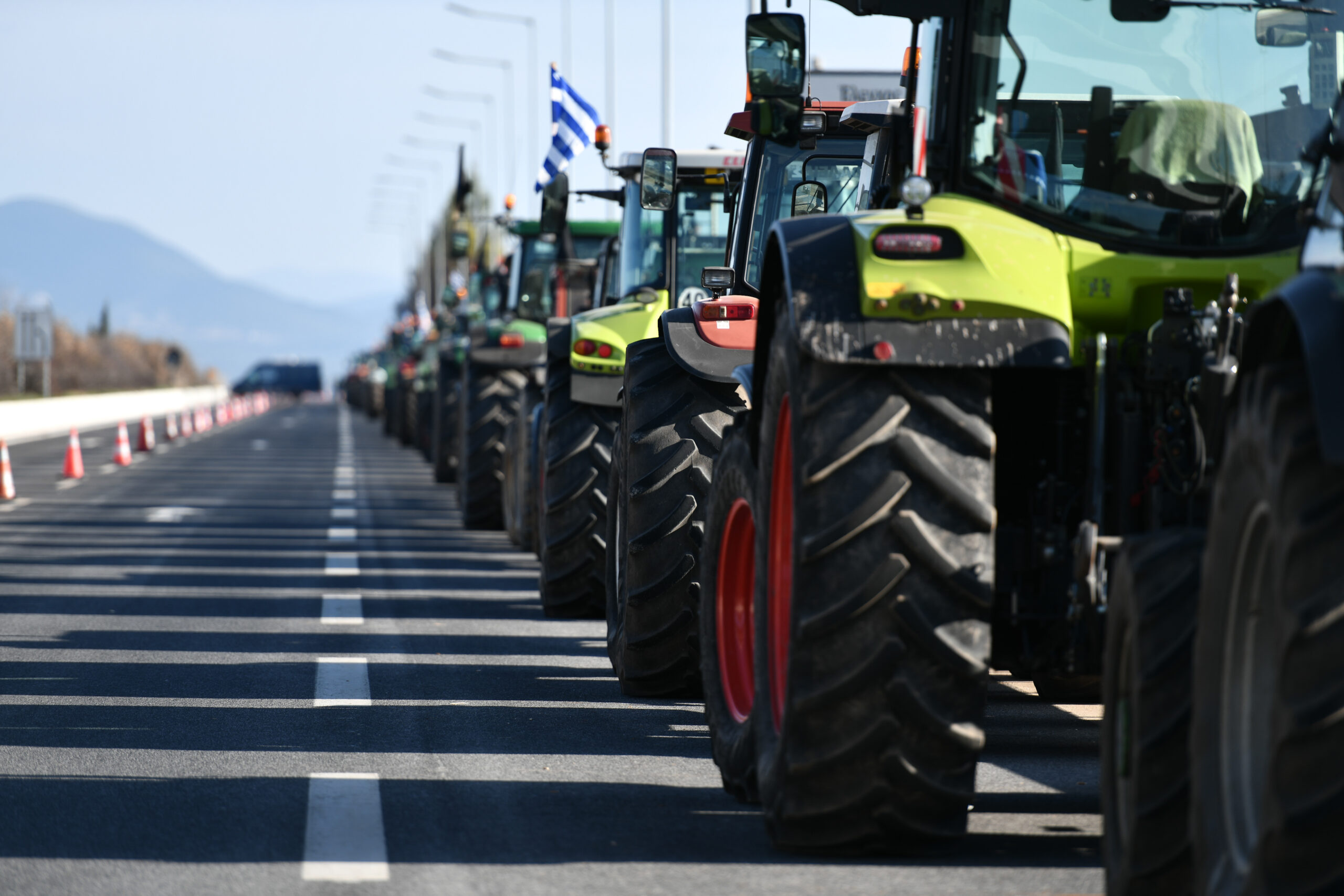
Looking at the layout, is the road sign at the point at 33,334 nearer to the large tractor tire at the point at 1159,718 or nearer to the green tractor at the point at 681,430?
the green tractor at the point at 681,430

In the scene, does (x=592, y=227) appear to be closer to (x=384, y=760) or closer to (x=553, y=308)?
(x=553, y=308)

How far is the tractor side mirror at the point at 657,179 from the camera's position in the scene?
9695mm

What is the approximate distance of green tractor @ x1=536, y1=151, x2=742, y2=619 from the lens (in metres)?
11.2

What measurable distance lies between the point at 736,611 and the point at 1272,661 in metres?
2.95

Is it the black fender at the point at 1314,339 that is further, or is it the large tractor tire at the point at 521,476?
the large tractor tire at the point at 521,476

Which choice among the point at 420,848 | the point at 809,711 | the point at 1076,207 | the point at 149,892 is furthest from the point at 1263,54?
the point at 149,892

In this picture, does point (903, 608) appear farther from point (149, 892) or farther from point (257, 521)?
point (257, 521)

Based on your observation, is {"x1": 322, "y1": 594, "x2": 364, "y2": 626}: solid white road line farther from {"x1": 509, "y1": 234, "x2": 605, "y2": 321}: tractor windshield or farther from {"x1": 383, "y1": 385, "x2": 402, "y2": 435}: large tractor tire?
{"x1": 383, "y1": 385, "x2": 402, "y2": 435}: large tractor tire

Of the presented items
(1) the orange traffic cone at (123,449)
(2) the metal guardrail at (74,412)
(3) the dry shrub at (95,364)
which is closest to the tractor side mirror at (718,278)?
(1) the orange traffic cone at (123,449)

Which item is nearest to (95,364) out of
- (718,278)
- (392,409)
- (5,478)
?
(392,409)

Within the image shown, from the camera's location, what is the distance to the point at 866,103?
831 centimetres

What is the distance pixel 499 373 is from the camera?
1856 cm

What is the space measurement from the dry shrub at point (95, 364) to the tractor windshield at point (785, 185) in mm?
52339

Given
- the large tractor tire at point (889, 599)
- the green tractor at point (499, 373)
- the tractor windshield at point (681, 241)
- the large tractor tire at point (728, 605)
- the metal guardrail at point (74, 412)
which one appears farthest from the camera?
the metal guardrail at point (74, 412)
